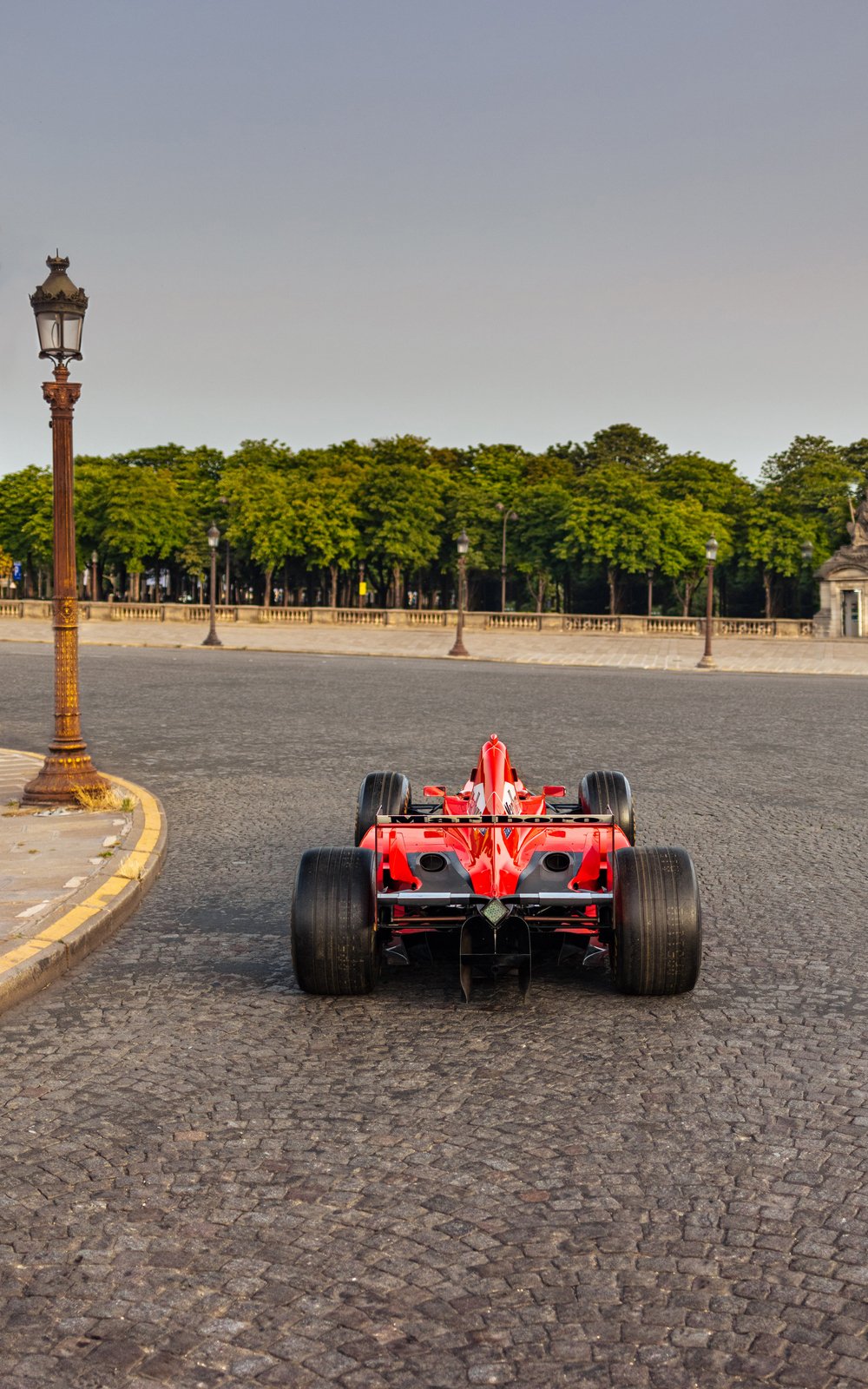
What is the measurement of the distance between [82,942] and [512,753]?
10402 mm

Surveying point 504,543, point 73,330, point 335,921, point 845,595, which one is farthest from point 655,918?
point 504,543

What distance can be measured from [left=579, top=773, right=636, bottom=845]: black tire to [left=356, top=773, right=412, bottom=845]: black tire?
1105 millimetres

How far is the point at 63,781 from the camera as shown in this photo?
12.4 m

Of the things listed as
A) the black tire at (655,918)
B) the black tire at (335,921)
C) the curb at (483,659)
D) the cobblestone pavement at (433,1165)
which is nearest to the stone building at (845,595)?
the curb at (483,659)

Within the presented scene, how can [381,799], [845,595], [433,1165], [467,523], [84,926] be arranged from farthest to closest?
[467,523]
[845,595]
[381,799]
[84,926]
[433,1165]

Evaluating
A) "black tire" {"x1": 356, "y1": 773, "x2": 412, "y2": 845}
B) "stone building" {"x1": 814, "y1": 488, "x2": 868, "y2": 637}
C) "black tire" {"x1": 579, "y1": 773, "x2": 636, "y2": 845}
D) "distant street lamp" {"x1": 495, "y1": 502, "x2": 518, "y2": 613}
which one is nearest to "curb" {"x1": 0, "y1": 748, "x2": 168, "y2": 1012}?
"black tire" {"x1": 356, "y1": 773, "x2": 412, "y2": 845}

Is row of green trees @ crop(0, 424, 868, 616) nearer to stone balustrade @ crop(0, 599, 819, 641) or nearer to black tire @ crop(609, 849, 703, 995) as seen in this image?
stone balustrade @ crop(0, 599, 819, 641)

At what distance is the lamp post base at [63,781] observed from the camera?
40.2 ft

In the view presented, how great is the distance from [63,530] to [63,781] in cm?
217

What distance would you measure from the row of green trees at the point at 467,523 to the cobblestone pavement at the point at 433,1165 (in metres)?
86.0

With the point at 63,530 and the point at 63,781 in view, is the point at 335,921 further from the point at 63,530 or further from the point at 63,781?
the point at 63,530

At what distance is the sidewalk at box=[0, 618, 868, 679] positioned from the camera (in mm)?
55500

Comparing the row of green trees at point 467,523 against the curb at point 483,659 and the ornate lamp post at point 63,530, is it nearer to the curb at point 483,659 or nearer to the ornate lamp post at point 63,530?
the curb at point 483,659

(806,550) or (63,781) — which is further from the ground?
(806,550)
